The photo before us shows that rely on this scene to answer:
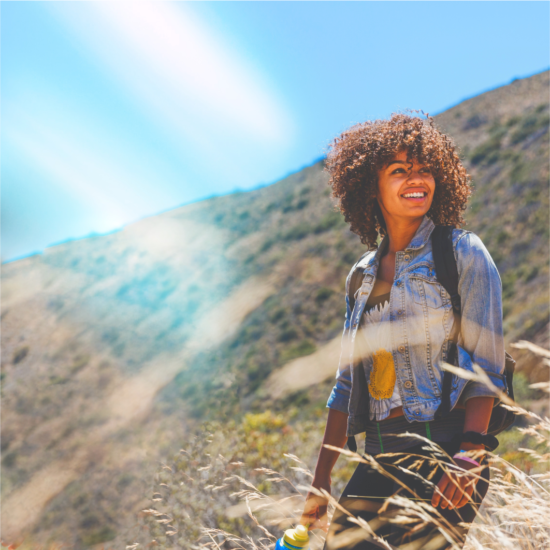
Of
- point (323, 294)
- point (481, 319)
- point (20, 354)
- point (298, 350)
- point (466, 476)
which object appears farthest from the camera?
point (20, 354)

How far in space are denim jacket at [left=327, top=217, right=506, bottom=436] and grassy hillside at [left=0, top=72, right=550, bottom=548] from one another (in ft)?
11.8

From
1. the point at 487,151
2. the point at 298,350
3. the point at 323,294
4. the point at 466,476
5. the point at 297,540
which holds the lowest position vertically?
the point at 298,350

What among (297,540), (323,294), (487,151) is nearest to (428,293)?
(297,540)

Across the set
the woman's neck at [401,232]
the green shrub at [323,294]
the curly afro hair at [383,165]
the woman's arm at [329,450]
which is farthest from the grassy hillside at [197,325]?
the woman's neck at [401,232]

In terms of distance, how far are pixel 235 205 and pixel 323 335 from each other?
26.5 meters

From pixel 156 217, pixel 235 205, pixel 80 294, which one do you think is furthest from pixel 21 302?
pixel 235 205

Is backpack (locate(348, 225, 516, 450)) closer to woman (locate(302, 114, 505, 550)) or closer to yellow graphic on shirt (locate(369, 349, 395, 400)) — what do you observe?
woman (locate(302, 114, 505, 550))

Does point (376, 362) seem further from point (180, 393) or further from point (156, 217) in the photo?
point (156, 217)

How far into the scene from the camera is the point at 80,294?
38312 mm

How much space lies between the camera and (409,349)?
1.58m

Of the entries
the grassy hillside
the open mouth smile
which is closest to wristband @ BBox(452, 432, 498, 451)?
the open mouth smile

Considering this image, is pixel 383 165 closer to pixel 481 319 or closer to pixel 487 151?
pixel 481 319

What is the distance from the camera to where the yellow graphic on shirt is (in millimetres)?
1633

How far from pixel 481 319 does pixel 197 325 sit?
25.7 metres
